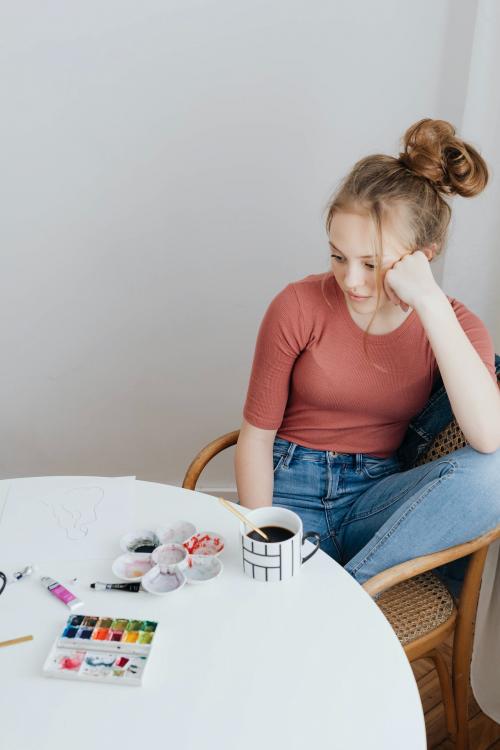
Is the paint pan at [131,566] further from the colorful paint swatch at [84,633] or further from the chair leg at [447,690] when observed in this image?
the chair leg at [447,690]

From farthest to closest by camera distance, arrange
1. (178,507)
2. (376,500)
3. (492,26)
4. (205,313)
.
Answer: (205,313), (492,26), (376,500), (178,507)

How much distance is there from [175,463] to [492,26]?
147cm

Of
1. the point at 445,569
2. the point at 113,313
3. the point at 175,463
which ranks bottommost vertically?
the point at 175,463

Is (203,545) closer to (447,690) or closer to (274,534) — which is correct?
(274,534)

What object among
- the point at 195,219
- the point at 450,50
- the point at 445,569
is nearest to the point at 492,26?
the point at 450,50

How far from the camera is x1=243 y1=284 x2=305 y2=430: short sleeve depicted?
1.44 metres

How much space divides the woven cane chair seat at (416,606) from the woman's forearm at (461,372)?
11.4 inches

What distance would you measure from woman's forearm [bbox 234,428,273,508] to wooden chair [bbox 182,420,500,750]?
9 cm

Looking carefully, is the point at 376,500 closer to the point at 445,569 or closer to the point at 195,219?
the point at 445,569

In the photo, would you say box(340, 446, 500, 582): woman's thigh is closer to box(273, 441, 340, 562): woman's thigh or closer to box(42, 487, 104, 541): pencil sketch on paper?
box(273, 441, 340, 562): woman's thigh

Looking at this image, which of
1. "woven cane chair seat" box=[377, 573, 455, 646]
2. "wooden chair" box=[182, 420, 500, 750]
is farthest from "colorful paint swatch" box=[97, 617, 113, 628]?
"woven cane chair seat" box=[377, 573, 455, 646]

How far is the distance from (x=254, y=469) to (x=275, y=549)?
0.43 meters

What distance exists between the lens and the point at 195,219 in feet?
6.51

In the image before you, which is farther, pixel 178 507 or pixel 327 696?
pixel 178 507
